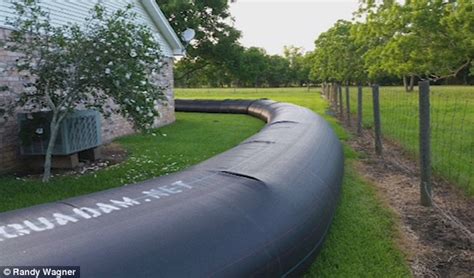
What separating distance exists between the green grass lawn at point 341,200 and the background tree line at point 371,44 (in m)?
2.52

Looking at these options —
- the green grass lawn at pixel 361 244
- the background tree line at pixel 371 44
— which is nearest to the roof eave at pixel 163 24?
the background tree line at pixel 371 44

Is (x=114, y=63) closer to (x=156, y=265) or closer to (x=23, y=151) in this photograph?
(x=23, y=151)

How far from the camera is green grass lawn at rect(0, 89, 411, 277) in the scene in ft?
9.68

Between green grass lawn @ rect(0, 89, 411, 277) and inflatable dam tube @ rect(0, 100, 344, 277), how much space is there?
295 millimetres

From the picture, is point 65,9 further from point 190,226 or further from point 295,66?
point 295,66

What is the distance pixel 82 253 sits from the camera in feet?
5.17

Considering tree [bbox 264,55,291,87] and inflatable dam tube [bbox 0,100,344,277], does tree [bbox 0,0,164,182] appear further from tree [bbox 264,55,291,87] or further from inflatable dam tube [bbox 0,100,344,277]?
tree [bbox 264,55,291,87]

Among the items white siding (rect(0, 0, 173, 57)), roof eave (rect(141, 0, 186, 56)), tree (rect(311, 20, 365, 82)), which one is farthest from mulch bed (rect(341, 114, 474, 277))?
tree (rect(311, 20, 365, 82))

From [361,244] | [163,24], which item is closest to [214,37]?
[163,24]

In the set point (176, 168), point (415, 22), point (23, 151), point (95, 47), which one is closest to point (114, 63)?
point (95, 47)

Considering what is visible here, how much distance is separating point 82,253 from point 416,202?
365 centimetres

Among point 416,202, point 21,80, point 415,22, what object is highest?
point 415,22

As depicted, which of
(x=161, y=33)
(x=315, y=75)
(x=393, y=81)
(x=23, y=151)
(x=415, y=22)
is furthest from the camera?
(x=393, y=81)

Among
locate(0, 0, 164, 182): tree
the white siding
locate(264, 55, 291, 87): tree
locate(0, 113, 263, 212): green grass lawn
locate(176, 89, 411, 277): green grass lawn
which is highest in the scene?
locate(264, 55, 291, 87): tree
